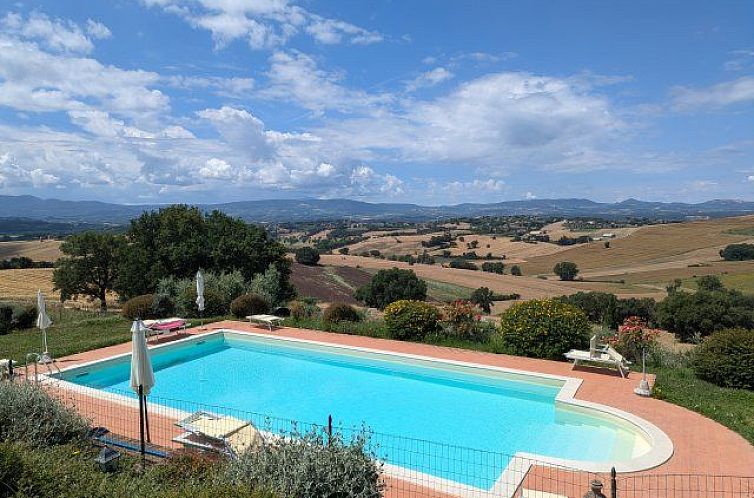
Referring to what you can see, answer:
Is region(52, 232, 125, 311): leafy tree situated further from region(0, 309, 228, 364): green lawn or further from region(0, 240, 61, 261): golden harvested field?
region(0, 240, 61, 261): golden harvested field

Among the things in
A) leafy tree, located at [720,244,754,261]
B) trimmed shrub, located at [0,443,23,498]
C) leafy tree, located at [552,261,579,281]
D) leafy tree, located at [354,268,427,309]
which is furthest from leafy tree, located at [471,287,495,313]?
leafy tree, located at [720,244,754,261]

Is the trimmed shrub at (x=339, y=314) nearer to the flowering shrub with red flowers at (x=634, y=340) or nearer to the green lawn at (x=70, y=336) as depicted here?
the green lawn at (x=70, y=336)

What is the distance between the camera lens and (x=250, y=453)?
512 centimetres

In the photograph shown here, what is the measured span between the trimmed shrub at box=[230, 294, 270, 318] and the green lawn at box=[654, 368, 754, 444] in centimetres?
1282

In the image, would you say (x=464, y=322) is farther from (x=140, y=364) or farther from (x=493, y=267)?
(x=493, y=267)

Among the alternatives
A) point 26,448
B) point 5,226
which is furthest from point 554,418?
point 5,226

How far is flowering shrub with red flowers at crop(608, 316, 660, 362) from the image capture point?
11875 mm

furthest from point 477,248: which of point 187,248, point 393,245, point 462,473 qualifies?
point 462,473

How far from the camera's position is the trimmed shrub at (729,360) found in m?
9.92

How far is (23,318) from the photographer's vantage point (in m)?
17.2

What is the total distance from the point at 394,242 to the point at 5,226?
506 ft

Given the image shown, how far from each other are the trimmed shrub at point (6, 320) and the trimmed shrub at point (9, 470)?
1484 cm

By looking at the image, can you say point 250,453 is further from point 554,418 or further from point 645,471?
point 554,418

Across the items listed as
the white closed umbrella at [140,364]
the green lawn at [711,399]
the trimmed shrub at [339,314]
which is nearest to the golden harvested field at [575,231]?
the trimmed shrub at [339,314]
